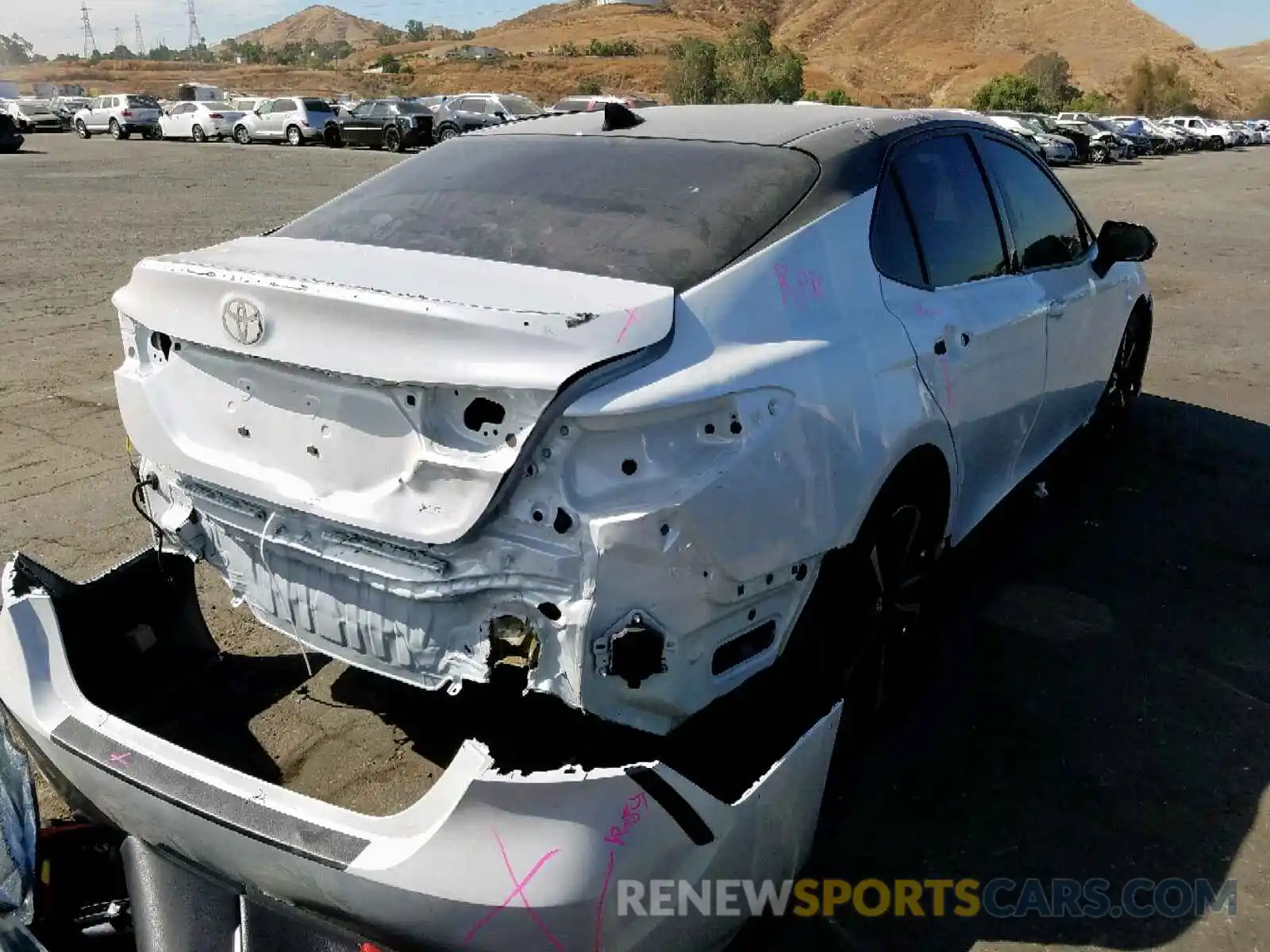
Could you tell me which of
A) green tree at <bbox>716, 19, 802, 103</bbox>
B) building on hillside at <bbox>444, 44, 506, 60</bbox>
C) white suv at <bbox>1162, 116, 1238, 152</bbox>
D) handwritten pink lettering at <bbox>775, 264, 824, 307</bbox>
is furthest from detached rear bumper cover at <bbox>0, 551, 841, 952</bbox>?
building on hillside at <bbox>444, 44, 506, 60</bbox>

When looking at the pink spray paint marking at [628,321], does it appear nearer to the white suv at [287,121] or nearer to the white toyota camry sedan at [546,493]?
the white toyota camry sedan at [546,493]

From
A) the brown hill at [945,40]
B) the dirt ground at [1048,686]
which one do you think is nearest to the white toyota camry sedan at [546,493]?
the dirt ground at [1048,686]

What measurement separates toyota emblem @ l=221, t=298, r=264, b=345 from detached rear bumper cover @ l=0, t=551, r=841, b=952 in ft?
2.99

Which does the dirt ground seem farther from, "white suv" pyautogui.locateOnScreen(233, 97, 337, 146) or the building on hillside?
the building on hillside

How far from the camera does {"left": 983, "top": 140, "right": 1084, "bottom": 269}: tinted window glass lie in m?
4.04

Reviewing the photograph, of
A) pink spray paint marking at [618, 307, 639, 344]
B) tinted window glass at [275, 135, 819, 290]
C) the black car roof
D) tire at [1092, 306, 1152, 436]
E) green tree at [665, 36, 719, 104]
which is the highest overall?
green tree at [665, 36, 719, 104]

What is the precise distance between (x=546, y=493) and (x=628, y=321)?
0.41m

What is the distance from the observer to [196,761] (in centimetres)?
223

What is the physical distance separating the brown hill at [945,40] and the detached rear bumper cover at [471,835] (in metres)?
83.7

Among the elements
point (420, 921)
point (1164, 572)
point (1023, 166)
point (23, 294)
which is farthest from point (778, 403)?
point (23, 294)

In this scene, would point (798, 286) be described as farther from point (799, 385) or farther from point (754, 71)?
point (754, 71)

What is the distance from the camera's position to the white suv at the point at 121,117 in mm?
36906

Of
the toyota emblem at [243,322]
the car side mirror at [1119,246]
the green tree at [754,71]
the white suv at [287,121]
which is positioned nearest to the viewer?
the toyota emblem at [243,322]

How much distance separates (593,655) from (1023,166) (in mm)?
3231
